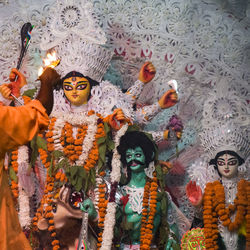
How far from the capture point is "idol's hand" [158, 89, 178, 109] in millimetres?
5223

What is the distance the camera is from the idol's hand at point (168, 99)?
522 cm

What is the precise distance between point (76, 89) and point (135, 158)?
2.81 feet

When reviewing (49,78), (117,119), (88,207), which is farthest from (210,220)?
(49,78)

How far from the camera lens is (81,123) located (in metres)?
4.96

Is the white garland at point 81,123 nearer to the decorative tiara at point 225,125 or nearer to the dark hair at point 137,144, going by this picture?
the dark hair at point 137,144

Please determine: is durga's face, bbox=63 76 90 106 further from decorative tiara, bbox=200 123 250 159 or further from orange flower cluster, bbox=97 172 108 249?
decorative tiara, bbox=200 123 250 159

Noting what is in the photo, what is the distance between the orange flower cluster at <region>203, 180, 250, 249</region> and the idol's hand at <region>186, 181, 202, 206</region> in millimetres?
53

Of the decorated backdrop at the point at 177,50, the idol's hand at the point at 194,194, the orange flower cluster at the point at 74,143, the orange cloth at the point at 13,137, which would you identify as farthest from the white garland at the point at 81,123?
the orange cloth at the point at 13,137

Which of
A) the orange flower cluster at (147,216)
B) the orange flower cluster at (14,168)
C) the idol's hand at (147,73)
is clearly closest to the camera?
the orange flower cluster at (147,216)

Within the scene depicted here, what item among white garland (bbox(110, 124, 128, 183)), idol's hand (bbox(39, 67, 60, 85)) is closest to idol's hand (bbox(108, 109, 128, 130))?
white garland (bbox(110, 124, 128, 183))

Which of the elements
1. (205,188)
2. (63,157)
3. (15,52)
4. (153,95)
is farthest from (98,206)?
(15,52)

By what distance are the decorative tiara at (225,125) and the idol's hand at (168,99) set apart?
11.8 inches

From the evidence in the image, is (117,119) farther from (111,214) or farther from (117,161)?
(111,214)

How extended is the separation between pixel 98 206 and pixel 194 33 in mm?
2119
